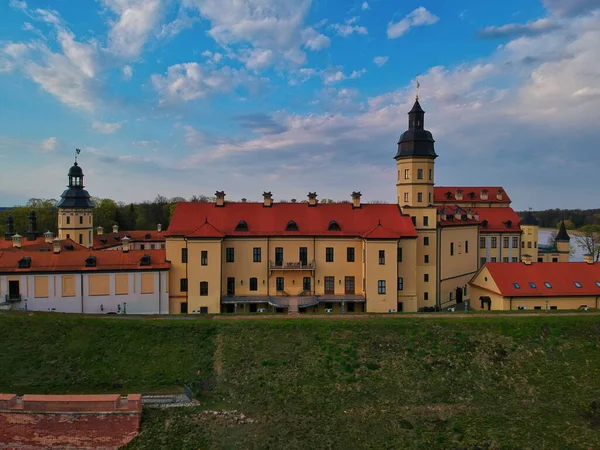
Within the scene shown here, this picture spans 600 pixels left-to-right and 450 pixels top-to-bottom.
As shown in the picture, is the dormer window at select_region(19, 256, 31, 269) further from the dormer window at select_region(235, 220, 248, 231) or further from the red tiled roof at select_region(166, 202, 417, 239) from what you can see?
the dormer window at select_region(235, 220, 248, 231)

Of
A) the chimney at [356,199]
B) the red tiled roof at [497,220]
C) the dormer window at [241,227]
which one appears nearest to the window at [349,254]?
the chimney at [356,199]

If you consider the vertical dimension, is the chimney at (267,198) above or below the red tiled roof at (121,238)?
above

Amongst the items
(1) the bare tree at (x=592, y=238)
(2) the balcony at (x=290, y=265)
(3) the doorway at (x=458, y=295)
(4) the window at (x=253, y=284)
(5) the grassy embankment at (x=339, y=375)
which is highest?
(1) the bare tree at (x=592, y=238)

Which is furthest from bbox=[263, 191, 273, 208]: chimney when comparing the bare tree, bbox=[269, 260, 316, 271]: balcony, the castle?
the bare tree

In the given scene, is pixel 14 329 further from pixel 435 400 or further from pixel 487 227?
pixel 487 227

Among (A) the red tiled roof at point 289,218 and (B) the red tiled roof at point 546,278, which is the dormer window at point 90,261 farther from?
(B) the red tiled roof at point 546,278
